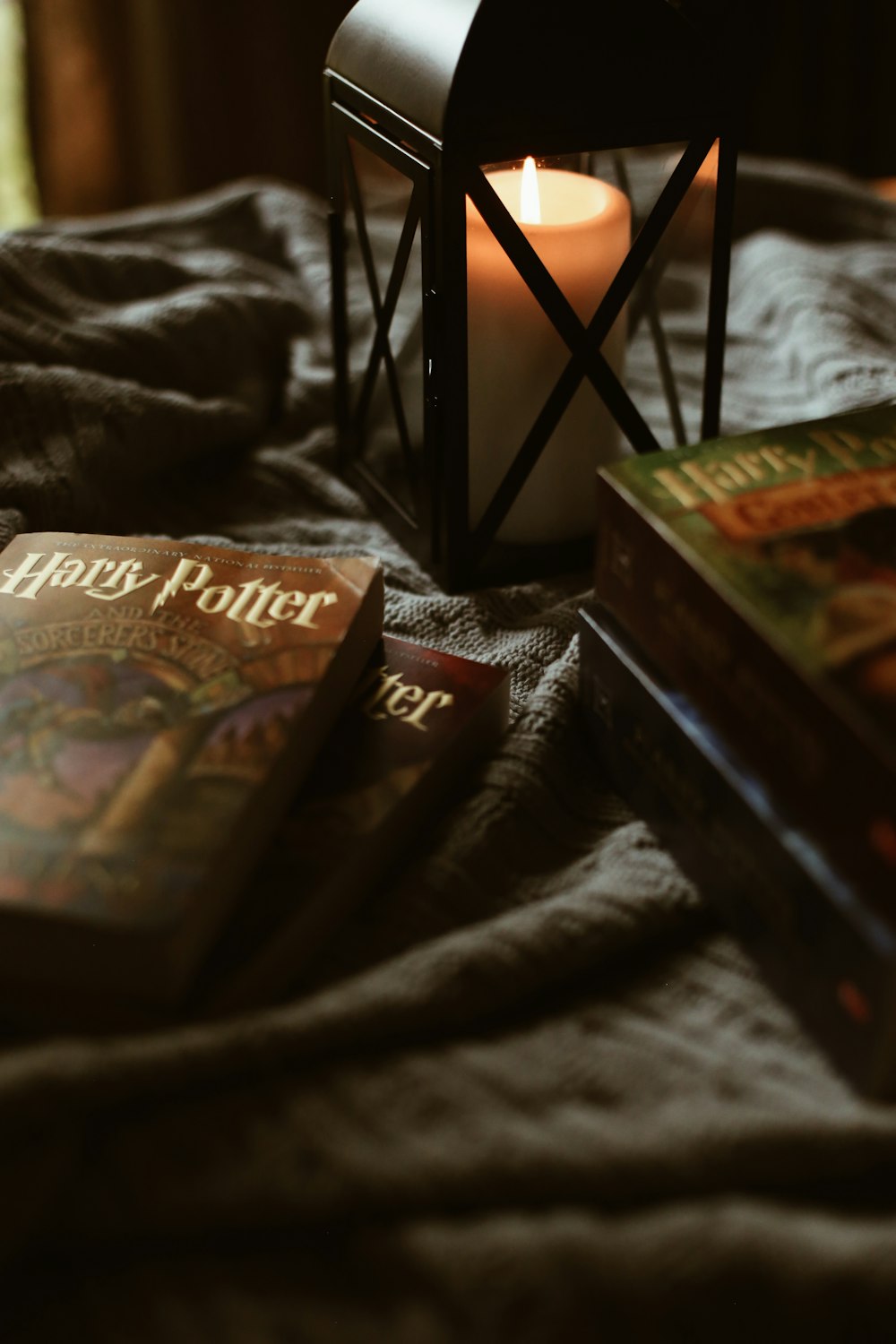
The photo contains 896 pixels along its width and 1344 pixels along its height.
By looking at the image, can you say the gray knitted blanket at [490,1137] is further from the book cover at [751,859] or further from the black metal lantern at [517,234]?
the black metal lantern at [517,234]

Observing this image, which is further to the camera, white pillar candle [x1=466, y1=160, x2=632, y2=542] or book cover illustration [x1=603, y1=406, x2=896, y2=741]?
white pillar candle [x1=466, y1=160, x2=632, y2=542]

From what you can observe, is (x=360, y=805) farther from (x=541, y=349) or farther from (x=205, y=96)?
(x=205, y=96)

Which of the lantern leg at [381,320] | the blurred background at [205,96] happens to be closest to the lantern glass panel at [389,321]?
the lantern leg at [381,320]

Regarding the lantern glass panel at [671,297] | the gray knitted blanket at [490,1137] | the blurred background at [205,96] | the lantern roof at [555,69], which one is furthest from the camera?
the blurred background at [205,96]

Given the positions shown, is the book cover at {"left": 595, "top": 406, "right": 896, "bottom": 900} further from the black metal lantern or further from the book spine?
the black metal lantern

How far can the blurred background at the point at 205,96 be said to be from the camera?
1.67 meters

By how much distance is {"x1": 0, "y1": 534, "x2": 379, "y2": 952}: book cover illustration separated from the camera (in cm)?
43

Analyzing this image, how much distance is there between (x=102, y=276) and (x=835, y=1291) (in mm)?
785

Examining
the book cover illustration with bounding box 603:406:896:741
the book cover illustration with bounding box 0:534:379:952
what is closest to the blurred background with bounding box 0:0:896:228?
the book cover illustration with bounding box 0:534:379:952

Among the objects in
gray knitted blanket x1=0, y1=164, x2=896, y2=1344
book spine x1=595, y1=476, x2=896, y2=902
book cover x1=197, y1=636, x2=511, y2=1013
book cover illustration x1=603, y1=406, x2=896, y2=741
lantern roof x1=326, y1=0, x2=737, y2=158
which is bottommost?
gray knitted blanket x1=0, y1=164, x2=896, y2=1344

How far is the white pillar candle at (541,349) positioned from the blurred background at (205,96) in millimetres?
1229

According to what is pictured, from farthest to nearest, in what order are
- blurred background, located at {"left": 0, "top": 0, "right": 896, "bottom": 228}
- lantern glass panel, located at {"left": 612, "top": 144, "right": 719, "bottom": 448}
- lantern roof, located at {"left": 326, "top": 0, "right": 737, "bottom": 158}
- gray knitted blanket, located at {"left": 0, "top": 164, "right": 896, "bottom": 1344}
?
blurred background, located at {"left": 0, "top": 0, "right": 896, "bottom": 228} < lantern glass panel, located at {"left": 612, "top": 144, "right": 719, "bottom": 448} < lantern roof, located at {"left": 326, "top": 0, "right": 737, "bottom": 158} < gray knitted blanket, located at {"left": 0, "top": 164, "right": 896, "bottom": 1344}

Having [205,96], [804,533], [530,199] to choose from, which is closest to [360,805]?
[804,533]

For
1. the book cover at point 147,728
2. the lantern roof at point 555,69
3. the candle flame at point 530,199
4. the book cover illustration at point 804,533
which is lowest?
the book cover at point 147,728
